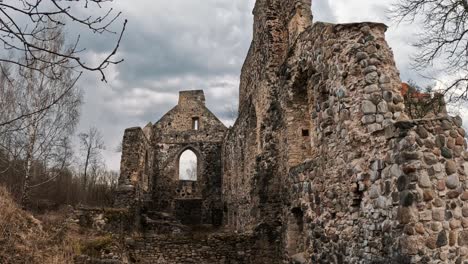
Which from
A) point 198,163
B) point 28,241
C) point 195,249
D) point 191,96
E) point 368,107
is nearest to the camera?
point 368,107

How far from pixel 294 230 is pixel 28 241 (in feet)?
19.0

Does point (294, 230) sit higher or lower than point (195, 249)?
higher

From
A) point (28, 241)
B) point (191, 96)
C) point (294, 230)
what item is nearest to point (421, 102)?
point (294, 230)

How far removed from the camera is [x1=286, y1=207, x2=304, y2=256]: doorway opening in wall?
361 inches

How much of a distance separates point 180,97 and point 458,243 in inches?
881

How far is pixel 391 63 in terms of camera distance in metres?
6.50

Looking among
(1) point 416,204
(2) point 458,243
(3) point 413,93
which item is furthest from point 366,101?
(3) point 413,93

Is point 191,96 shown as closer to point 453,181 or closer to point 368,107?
point 368,107

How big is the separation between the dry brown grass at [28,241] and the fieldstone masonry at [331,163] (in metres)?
2.10

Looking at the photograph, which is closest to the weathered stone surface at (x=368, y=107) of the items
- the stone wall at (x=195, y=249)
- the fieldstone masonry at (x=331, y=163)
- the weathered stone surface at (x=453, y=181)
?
the fieldstone masonry at (x=331, y=163)

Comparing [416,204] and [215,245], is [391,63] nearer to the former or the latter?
[416,204]

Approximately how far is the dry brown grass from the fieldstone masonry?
210cm

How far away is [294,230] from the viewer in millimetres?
9305

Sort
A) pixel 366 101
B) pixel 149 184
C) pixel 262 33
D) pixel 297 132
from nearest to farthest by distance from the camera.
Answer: pixel 366 101 → pixel 297 132 → pixel 262 33 → pixel 149 184
